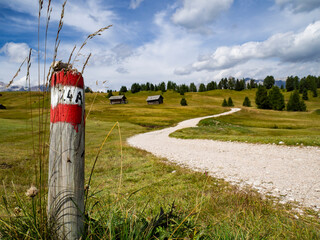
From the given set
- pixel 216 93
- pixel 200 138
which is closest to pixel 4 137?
pixel 200 138

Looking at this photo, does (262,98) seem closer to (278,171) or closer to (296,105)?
(296,105)

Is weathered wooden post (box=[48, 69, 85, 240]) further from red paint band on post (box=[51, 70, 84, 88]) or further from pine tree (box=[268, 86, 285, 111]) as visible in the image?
pine tree (box=[268, 86, 285, 111])

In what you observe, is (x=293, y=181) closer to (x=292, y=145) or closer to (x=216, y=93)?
(x=292, y=145)

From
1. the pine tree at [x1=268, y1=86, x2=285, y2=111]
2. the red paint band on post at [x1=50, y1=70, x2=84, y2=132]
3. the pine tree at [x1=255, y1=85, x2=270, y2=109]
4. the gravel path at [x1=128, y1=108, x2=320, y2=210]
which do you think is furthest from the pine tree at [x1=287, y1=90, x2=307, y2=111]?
the red paint band on post at [x1=50, y1=70, x2=84, y2=132]

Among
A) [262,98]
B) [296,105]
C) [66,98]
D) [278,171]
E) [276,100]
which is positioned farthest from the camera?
[262,98]

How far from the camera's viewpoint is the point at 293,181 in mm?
6188

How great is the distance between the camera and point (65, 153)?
1.76 metres

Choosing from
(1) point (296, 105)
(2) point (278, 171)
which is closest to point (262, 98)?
(1) point (296, 105)

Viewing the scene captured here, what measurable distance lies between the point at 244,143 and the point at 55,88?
14.8 meters

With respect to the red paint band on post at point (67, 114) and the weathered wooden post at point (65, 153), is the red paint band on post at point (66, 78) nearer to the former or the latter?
the weathered wooden post at point (65, 153)

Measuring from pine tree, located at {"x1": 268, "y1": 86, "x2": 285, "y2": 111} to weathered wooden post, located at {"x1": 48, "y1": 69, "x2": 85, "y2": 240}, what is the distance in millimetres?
85131

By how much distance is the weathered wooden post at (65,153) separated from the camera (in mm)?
1755

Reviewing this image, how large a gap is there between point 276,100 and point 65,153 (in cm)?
8591

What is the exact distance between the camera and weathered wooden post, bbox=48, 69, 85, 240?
5.76 ft
